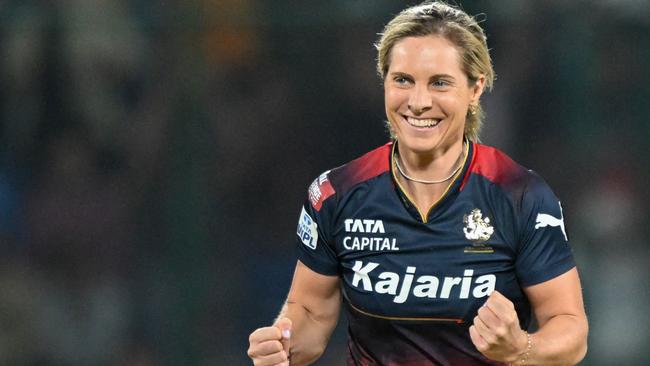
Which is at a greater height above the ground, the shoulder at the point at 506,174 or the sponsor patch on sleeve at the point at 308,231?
the shoulder at the point at 506,174

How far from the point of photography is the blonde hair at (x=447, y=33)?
8.89 feet

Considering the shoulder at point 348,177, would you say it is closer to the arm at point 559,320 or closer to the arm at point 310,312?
the arm at point 310,312

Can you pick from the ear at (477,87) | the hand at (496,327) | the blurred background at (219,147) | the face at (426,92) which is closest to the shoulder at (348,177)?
the face at (426,92)

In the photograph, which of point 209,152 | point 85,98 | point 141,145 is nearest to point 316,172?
point 209,152

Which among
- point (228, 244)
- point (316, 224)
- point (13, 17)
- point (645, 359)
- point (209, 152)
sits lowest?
point (645, 359)

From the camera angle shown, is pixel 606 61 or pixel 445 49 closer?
pixel 445 49

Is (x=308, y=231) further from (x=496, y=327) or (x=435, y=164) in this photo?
(x=496, y=327)

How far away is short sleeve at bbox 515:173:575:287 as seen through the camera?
2.63 m

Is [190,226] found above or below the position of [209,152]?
below

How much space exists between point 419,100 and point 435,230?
0.33 metres

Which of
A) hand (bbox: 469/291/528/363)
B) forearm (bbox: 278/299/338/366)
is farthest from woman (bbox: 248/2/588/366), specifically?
hand (bbox: 469/291/528/363)

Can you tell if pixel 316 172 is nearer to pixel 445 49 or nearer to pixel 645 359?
pixel 645 359

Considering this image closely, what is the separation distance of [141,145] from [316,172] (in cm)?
72

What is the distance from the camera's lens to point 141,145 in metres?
4.44
